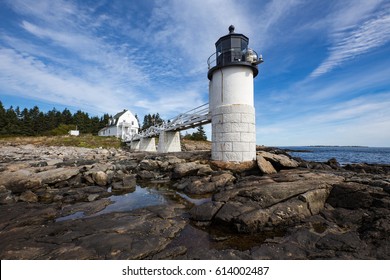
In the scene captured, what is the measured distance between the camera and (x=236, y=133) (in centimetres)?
1212

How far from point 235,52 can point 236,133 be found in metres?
5.64

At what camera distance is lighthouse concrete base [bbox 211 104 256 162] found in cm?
1213

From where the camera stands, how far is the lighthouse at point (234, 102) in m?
12.2

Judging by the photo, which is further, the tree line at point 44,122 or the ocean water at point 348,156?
the tree line at point 44,122

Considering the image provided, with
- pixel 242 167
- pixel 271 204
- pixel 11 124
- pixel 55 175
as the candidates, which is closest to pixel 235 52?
pixel 242 167

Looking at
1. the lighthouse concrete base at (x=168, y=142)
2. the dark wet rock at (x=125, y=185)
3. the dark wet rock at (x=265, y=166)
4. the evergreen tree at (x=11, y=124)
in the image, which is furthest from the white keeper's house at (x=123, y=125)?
the dark wet rock at (x=265, y=166)

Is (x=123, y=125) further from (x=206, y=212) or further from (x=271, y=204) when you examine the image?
(x=271, y=204)

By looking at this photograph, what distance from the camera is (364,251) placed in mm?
4273

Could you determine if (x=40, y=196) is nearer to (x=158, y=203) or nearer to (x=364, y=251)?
(x=158, y=203)

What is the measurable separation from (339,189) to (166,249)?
623 centimetres

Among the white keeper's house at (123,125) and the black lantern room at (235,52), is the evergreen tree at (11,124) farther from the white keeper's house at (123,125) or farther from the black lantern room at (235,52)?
the black lantern room at (235,52)

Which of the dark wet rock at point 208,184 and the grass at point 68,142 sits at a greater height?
the grass at point 68,142

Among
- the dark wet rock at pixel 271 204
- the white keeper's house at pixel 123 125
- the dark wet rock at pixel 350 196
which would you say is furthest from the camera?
the white keeper's house at pixel 123 125

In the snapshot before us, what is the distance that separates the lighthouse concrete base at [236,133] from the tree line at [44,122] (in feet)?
222
